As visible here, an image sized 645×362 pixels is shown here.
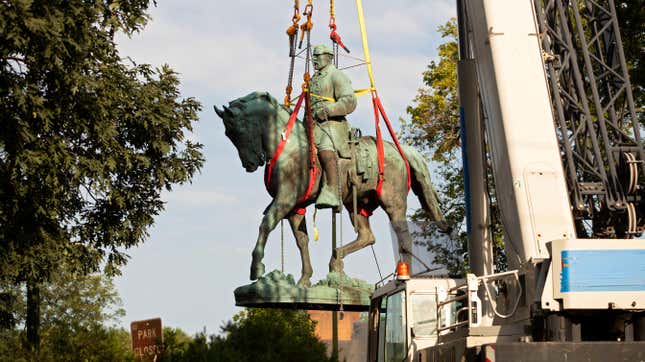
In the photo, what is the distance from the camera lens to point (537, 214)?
11836 mm

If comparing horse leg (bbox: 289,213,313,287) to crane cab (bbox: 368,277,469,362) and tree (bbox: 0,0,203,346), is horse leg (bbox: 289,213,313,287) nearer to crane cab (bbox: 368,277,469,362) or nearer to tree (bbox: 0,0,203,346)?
tree (bbox: 0,0,203,346)

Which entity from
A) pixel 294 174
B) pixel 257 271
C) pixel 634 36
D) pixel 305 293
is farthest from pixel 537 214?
pixel 634 36

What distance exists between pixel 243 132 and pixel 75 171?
3.06 metres

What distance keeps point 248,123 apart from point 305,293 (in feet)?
10.6

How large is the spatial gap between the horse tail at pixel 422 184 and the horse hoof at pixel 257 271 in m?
4.17

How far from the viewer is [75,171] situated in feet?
66.3

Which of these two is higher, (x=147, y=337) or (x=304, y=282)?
(x=304, y=282)

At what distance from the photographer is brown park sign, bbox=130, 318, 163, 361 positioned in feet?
50.7

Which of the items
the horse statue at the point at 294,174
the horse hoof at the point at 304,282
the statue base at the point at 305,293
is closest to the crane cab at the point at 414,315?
the statue base at the point at 305,293

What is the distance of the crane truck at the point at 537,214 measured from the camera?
9828 mm

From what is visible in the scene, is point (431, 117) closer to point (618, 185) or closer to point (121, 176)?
point (121, 176)

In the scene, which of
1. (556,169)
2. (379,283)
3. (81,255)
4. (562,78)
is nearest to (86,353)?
(81,255)

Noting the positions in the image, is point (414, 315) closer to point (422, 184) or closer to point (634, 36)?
point (422, 184)

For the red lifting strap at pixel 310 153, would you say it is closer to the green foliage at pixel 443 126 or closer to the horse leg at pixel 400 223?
the horse leg at pixel 400 223
